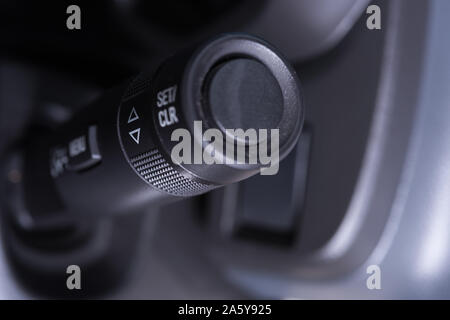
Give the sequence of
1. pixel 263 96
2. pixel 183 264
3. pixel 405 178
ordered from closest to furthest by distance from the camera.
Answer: pixel 263 96, pixel 405 178, pixel 183 264

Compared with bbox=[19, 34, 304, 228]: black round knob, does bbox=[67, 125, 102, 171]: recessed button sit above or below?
above

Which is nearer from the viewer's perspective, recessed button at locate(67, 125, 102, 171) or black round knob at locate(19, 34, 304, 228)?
black round knob at locate(19, 34, 304, 228)

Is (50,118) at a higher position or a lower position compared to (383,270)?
higher

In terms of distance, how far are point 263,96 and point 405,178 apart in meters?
0.23

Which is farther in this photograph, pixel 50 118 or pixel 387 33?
pixel 50 118

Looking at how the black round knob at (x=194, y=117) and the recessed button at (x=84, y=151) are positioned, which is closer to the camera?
the black round knob at (x=194, y=117)

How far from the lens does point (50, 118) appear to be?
0.61 metres

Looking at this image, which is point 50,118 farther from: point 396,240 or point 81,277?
point 396,240

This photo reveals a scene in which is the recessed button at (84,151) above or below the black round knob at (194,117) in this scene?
above

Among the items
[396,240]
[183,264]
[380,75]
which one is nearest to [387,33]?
[380,75]

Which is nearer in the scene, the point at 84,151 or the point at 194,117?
the point at 194,117

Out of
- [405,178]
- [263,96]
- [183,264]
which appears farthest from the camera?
[183,264]

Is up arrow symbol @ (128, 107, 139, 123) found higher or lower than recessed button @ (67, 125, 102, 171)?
lower
